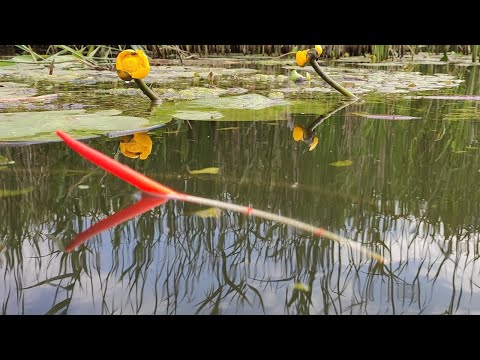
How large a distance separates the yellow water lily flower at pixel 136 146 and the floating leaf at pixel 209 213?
16.2 inches

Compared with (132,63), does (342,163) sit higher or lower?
lower

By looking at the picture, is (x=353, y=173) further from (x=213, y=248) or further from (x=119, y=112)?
(x=119, y=112)

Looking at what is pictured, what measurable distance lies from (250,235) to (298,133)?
813 millimetres

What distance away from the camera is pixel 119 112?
1.70 m

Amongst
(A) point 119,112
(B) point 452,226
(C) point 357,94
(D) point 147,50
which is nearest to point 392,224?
(B) point 452,226

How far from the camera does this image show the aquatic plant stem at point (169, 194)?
0.73m

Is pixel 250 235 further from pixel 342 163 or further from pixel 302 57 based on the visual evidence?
pixel 302 57

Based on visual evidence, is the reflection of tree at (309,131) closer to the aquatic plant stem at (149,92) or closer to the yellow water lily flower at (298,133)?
the yellow water lily flower at (298,133)

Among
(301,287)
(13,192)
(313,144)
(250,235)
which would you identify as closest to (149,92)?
(313,144)

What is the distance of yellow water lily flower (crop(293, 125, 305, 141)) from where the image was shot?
4.72ft

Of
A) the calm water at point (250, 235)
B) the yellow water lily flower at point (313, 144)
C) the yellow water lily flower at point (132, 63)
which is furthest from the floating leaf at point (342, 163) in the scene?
the yellow water lily flower at point (132, 63)

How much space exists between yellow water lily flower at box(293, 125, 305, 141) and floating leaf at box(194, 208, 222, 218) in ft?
2.11

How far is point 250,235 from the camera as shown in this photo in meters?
0.75

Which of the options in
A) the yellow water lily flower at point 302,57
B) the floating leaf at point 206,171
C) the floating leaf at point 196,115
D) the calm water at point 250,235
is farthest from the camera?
the yellow water lily flower at point 302,57
